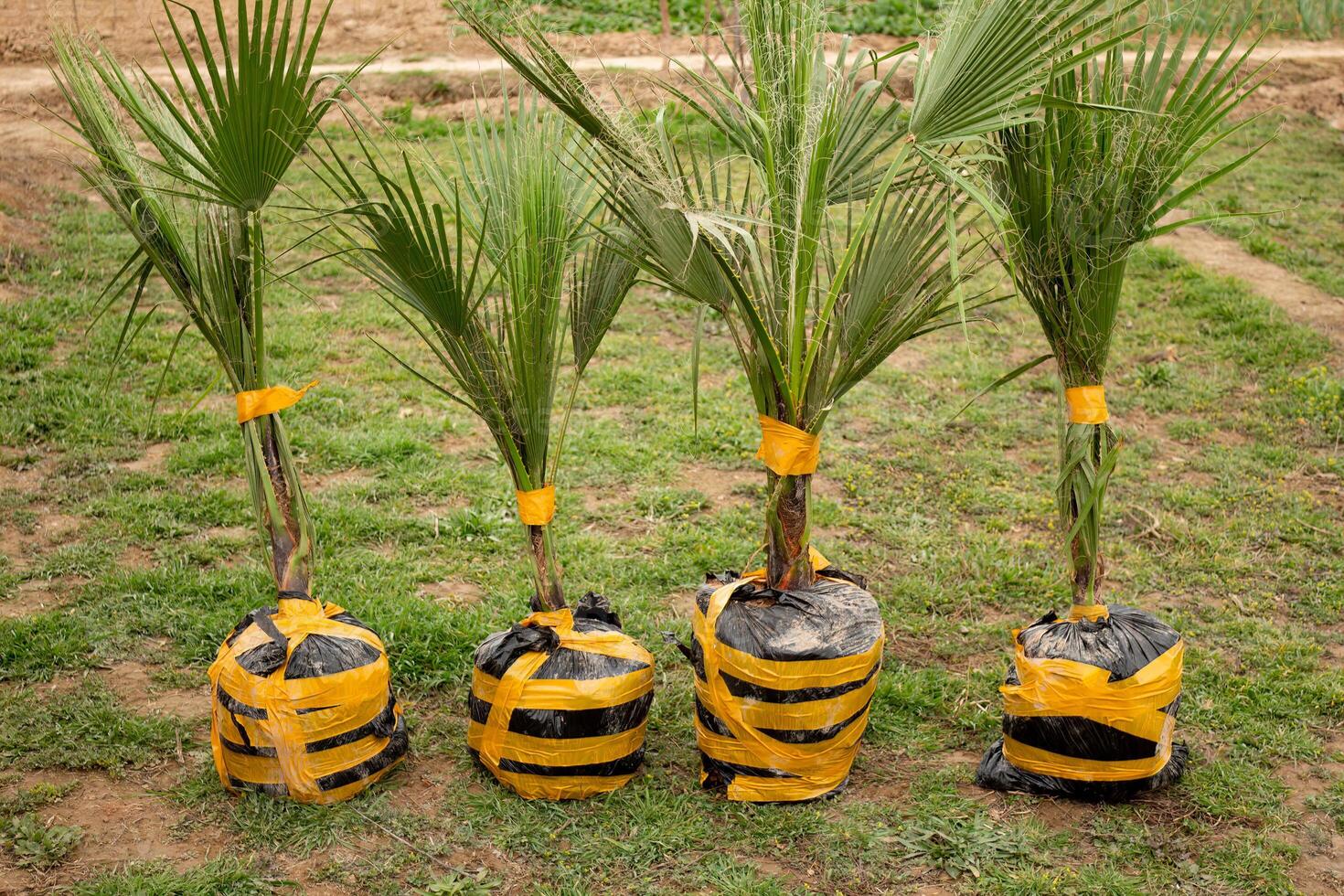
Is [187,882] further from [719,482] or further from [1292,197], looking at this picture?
[1292,197]

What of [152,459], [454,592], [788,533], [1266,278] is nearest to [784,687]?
[788,533]

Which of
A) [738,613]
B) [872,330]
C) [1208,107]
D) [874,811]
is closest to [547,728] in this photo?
[738,613]

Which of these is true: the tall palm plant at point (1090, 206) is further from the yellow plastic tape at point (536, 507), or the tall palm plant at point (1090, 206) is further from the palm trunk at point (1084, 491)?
the yellow plastic tape at point (536, 507)

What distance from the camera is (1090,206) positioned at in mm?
3148

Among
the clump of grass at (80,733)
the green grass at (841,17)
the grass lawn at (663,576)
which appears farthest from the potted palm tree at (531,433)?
the green grass at (841,17)

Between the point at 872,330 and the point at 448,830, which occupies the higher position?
the point at 872,330

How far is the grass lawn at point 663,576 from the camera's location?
10.1 feet

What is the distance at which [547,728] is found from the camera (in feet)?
10.5

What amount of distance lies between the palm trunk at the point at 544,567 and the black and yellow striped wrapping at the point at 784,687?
1.41 feet

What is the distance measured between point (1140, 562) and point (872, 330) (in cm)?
219

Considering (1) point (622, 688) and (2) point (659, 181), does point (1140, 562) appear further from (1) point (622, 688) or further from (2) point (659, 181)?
(2) point (659, 181)

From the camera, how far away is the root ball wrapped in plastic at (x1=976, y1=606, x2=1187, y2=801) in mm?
3162

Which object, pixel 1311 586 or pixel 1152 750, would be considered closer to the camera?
pixel 1152 750

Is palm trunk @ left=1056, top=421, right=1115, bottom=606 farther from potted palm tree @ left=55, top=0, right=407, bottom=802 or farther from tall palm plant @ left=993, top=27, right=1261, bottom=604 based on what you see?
potted palm tree @ left=55, top=0, right=407, bottom=802
